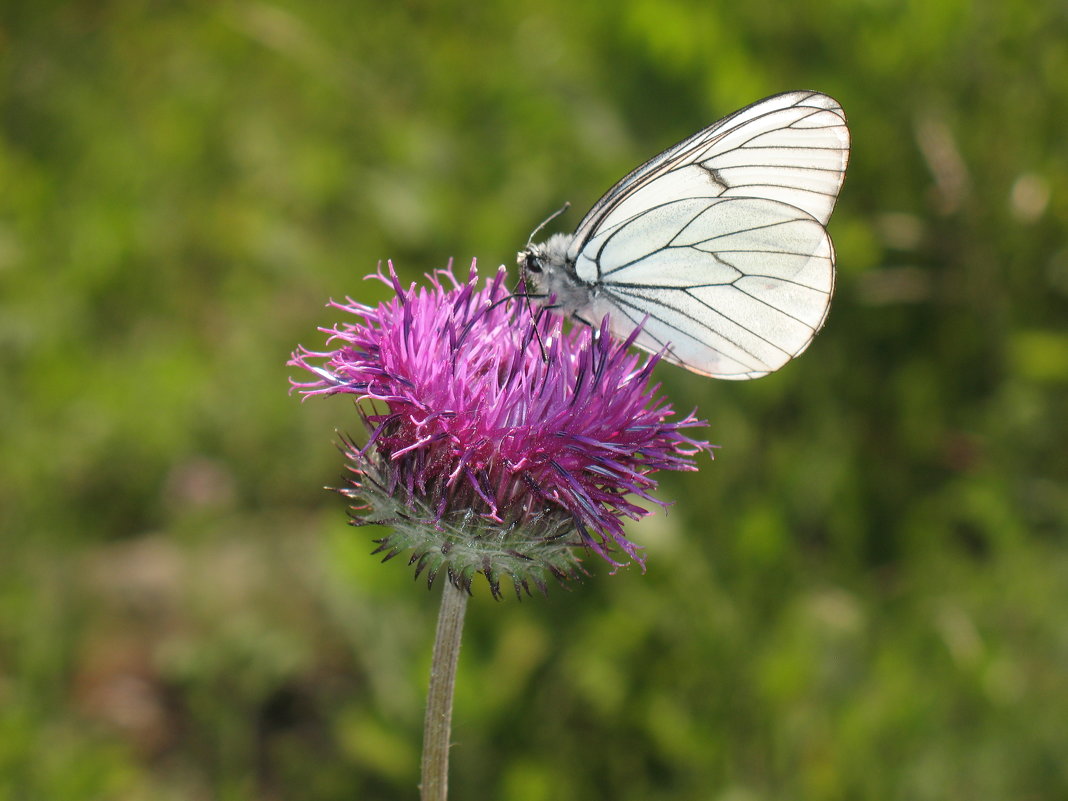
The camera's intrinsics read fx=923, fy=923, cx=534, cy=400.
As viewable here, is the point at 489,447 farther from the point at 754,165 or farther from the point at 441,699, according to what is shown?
the point at 754,165

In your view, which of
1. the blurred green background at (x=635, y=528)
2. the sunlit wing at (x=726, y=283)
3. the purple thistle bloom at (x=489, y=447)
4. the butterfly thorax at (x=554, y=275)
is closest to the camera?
the purple thistle bloom at (x=489, y=447)

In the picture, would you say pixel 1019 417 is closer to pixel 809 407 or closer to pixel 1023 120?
pixel 809 407

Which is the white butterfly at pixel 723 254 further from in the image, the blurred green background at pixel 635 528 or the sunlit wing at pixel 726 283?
the blurred green background at pixel 635 528

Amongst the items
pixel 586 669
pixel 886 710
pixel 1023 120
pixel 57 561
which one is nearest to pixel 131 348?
pixel 57 561

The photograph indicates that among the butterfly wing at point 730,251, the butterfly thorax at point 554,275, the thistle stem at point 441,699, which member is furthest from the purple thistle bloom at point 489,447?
the butterfly wing at point 730,251

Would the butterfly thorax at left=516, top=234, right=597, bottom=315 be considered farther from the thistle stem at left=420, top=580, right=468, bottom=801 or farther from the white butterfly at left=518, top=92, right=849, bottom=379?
the thistle stem at left=420, top=580, right=468, bottom=801

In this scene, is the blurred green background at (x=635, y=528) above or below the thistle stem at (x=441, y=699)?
above

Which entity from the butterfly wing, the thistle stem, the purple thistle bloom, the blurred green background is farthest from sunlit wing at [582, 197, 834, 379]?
the blurred green background
